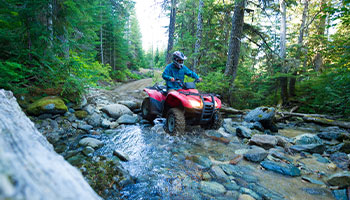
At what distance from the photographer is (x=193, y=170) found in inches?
109

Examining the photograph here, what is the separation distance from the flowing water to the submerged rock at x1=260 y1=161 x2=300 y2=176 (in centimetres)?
12

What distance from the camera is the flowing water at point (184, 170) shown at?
2.20m

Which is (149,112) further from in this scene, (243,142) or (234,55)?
(234,55)

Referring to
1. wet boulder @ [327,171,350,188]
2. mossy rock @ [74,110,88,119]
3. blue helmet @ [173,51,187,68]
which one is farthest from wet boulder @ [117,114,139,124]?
wet boulder @ [327,171,350,188]

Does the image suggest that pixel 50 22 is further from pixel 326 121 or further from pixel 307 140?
pixel 326 121

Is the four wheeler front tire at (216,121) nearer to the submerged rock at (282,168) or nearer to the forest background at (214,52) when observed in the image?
the submerged rock at (282,168)

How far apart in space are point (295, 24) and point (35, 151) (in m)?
19.6

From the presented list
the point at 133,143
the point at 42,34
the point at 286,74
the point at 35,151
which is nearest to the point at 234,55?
the point at 286,74

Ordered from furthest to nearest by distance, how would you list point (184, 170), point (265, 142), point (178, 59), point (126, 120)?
1. point (126, 120)
2. point (178, 59)
3. point (265, 142)
4. point (184, 170)

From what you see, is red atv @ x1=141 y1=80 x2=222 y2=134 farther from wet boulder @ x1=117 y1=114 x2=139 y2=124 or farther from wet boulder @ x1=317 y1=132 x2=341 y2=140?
wet boulder @ x1=317 y1=132 x2=341 y2=140

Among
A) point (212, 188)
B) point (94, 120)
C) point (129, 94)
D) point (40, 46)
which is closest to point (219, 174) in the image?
point (212, 188)

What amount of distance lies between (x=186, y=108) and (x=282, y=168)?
225 cm

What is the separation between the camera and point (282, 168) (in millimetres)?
2846

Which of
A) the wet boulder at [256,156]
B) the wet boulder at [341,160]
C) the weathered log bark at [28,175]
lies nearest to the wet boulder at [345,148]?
the wet boulder at [341,160]
